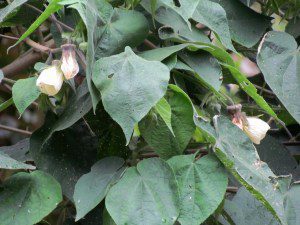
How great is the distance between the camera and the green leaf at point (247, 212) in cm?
87

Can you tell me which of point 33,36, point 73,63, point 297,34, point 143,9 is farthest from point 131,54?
point 33,36

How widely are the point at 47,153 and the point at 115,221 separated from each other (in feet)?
0.67

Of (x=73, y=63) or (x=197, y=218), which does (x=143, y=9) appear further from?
(x=197, y=218)

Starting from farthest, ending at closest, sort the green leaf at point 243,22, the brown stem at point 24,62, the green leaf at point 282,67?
the brown stem at point 24,62, the green leaf at point 243,22, the green leaf at point 282,67

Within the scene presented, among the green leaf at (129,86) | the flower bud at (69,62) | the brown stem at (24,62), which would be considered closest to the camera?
the green leaf at (129,86)

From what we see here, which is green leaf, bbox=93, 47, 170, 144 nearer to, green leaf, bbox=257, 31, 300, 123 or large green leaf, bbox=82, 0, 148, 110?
large green leaf, bbox=82, 0, 148, 110

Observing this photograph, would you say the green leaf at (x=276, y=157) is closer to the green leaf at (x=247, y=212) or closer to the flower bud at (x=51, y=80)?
the green leaf at (x=247, y=212)

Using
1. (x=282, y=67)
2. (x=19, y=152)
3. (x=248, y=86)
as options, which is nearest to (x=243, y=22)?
(x=282, y=67)

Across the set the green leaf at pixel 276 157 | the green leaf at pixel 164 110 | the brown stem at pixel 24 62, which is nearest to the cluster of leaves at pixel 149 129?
the green leaf at pixel 164 110

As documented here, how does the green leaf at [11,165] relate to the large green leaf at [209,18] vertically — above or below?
below

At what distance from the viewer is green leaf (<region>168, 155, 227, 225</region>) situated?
742mm

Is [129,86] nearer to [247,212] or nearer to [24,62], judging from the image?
[247,212]

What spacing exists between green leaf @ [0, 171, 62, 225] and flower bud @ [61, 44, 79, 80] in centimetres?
14

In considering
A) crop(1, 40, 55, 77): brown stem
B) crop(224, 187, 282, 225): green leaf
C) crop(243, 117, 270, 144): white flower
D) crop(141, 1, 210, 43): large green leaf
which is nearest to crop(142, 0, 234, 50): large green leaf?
crop(141, 1, 210, 43): large green leaf
